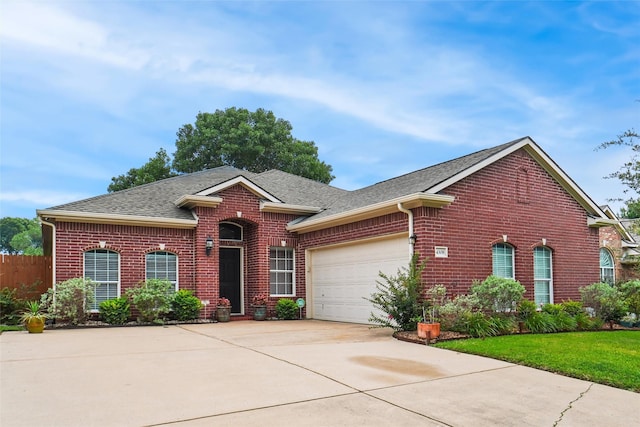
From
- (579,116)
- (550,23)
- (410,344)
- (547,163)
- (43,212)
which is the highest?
(550,23)

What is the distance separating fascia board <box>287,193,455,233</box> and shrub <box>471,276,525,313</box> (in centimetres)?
222

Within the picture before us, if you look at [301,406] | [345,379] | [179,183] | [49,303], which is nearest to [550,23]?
[345,379]

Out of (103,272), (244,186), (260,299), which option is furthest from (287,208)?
(103,272)

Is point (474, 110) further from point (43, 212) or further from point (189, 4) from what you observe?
point (43, 212)

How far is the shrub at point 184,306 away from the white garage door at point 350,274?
3960mm

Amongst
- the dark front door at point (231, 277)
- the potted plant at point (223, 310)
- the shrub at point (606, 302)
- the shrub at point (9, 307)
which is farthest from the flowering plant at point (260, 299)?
the shrub at point (606, 302)

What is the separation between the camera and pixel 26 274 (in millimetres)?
14297

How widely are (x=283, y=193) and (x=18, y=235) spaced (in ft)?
231

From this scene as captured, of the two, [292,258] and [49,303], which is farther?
[292,258]

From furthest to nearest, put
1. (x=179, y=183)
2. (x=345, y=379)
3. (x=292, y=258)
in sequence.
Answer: (x=179, y=183) → (x=292, y=258) → (x=345, y=379)

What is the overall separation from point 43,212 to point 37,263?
6.24ft

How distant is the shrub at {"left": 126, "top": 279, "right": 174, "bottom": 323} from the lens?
1390 centimetres

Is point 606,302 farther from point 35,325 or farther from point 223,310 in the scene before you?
point 35,325

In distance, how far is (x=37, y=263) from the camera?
14484 mm
